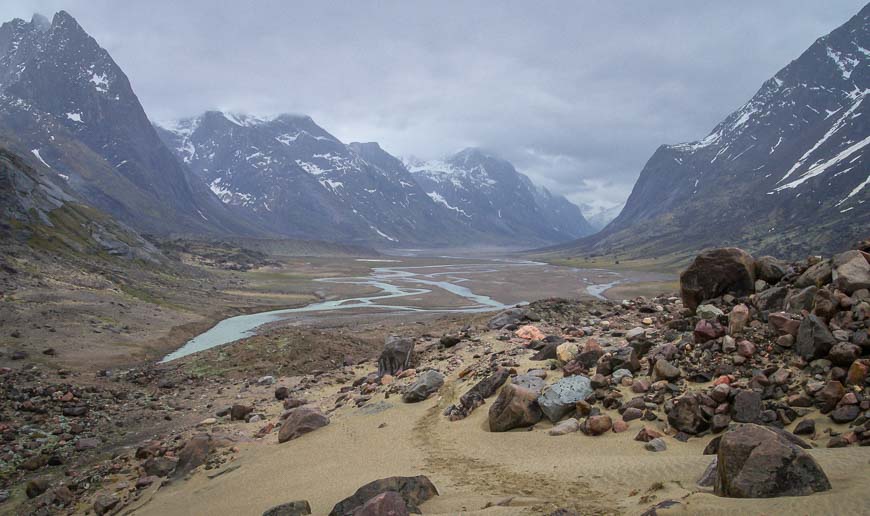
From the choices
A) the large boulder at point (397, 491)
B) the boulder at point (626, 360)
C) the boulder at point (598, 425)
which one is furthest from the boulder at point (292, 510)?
the boulder at point (626, 360)

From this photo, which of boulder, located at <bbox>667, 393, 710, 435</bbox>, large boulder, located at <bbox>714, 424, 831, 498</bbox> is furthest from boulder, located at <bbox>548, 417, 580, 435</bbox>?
large boulder, located at <bbox>714, 424, 831, 498</bbox>

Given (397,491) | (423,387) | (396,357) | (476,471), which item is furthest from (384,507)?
(396,357)

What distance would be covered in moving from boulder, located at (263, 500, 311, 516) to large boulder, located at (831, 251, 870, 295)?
1214cm

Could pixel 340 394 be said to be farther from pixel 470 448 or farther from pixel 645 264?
pixel 645 264

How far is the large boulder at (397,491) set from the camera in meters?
7.69

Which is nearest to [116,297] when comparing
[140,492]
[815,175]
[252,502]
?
[140,492]

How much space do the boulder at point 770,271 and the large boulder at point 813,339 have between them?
537 cm

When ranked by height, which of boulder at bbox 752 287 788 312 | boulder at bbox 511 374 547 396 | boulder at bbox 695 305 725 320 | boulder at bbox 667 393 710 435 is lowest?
boulder at bbox 511 374 547 396

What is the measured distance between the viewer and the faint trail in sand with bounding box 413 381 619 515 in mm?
7102

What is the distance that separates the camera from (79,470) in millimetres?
15031

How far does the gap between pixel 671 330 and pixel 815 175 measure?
784ft

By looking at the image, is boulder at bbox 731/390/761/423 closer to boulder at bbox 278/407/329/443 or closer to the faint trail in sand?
the faint trail in sand

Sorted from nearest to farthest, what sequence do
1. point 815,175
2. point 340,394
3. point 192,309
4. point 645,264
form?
point 340,394 < point 192,309 < point 645,264 < point 815,175

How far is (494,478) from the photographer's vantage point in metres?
9.00
